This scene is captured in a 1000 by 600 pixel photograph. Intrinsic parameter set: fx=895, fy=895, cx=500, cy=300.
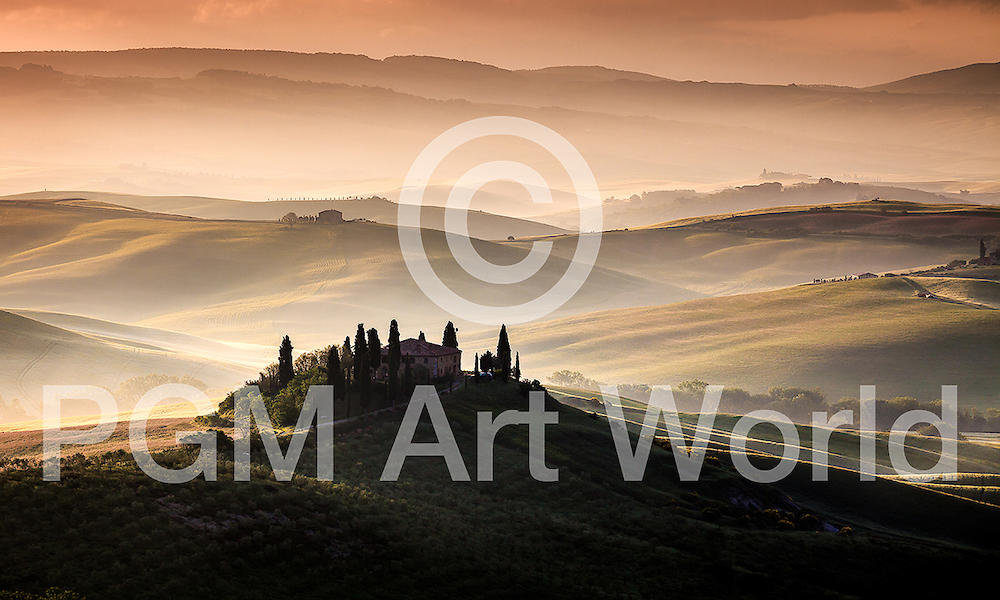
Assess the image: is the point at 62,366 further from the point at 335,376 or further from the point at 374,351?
the point at 335,376

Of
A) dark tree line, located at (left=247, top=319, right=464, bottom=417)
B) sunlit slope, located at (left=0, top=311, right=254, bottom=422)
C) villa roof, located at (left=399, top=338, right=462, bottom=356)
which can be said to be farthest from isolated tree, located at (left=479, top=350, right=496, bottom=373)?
sunlit slope, located at (left=0, top=311, right=254, bottom=422)

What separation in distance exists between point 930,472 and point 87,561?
120m

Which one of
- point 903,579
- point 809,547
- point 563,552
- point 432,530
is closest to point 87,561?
point 432,530

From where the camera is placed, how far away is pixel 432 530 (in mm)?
61000

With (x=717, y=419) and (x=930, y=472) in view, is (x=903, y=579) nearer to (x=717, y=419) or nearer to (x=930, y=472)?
(x=930, y=472)

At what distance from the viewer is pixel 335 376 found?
87.4 metres

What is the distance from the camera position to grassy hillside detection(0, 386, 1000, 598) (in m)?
48.5

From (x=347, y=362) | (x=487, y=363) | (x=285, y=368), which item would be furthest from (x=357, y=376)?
(x=487, y=363)

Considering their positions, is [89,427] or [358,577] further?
[89,427]

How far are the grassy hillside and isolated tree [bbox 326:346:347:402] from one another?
6.27 m

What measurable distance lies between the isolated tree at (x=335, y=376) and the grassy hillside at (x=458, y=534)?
20.6 ft

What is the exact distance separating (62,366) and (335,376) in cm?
10852

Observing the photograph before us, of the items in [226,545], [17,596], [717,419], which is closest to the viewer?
[17,596]

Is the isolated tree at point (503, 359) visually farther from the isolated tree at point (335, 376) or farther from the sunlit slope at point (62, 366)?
the sunlit slope at point (62, 366)
